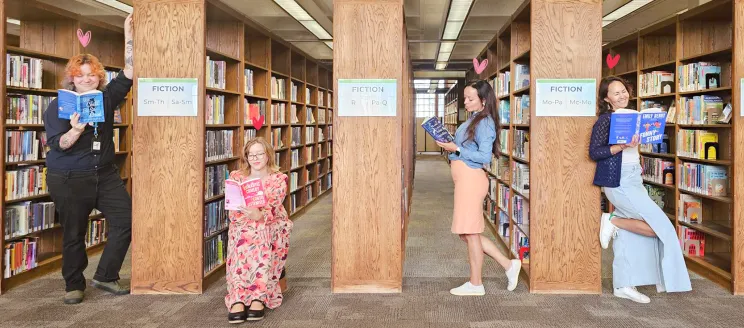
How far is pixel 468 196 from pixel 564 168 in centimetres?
71

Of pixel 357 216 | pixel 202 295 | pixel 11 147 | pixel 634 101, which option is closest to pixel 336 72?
pixel 357 216

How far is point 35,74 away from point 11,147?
0.63m

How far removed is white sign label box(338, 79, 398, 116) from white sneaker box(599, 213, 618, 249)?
1.60 meters

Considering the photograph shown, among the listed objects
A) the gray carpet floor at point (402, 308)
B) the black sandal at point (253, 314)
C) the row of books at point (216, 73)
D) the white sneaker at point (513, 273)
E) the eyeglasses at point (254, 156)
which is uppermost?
the row of books at point (216, 73)

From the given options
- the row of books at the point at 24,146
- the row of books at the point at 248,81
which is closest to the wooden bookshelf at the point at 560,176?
the row of books at the point at 248,81

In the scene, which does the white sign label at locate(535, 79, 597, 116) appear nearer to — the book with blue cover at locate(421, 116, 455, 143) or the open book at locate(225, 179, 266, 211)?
the book with blue cover at locate(421, 116, 455, 143)

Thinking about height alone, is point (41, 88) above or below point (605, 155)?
above

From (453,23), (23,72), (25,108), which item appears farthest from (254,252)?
(453,23)

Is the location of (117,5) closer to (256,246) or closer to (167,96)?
(167,96)

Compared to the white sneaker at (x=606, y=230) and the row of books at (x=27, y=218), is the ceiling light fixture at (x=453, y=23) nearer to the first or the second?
the white sneaker at (x=606, y=230)

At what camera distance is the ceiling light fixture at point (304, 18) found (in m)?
8.66

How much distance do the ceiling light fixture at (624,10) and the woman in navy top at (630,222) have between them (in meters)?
5.49

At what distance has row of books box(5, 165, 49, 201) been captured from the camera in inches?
167

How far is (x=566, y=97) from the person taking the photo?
3855 millimetres
